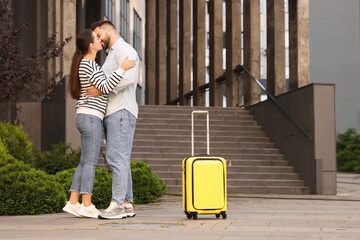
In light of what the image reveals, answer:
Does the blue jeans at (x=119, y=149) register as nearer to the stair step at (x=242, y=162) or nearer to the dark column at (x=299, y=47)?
the stair step at (x=242, y=162)

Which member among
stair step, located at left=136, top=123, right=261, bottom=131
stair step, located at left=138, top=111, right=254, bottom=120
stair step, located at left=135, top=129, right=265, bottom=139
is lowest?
stair step, located at left=135, top=129, right=265, bottom=139

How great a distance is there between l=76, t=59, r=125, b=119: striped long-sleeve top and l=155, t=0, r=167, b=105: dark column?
2644 centimetres

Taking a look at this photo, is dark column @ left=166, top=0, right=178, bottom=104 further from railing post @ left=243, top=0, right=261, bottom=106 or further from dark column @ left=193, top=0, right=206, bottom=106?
railing post @ left=243, top=0, right=261, bottom=106

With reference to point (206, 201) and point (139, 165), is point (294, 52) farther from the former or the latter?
point (206, 201)

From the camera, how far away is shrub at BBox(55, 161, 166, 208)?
10.4 meters

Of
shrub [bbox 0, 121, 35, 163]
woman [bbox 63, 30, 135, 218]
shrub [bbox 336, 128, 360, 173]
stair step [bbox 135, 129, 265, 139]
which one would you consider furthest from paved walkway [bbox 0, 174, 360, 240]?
shrub [bbox 336, 128, 360, 173]

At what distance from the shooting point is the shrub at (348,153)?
30.3 metres

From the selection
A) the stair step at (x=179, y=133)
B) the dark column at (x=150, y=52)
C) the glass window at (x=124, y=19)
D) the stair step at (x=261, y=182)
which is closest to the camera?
the stair step at (x=261, y=182)

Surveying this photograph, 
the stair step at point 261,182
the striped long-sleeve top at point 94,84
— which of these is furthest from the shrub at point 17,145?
the stair step at point 261,182

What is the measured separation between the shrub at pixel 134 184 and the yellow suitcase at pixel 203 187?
9.09ft

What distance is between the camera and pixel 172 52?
34594 mm

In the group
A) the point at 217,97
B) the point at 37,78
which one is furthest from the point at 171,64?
the point at 37,78

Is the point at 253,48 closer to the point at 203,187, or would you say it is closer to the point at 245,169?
the point at 245,169

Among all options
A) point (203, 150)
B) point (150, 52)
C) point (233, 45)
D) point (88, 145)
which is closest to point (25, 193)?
point (88, 145)
